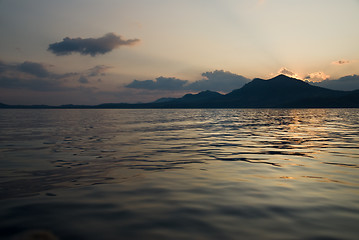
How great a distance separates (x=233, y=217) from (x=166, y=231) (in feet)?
5.82

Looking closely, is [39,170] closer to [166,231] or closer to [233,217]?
[166,231]

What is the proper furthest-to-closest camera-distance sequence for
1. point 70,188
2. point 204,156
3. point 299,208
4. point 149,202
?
point 204,156
point 70,188
point 149,202
point 299,208

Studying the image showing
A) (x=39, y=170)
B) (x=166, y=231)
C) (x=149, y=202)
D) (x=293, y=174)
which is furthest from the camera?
(x=39, y=170)

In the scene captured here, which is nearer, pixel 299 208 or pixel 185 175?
pixel 299 208

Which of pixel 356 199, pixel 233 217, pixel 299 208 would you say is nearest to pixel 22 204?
pixel 233 217

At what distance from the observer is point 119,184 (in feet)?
29.4

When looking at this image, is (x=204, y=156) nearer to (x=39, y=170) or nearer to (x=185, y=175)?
(x=185, y=175)

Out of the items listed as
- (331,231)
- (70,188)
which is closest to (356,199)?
(331,231)

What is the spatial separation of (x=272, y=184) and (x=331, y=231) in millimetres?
3588

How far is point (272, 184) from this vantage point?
8844 mm

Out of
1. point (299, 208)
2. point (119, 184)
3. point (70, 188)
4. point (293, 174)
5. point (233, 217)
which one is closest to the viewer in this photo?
point (233, 217)

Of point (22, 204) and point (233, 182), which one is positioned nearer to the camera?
point (22, 204)

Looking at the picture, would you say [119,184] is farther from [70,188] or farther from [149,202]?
[149,202]

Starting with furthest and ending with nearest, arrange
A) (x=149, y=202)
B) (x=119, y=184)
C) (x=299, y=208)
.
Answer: (x=119, y=184) → (x=149, y=202) → (x=299, y=208)
